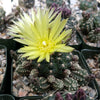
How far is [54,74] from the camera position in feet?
4.05

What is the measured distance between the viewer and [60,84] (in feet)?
3.98

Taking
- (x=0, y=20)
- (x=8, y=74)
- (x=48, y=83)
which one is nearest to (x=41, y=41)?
(x=48, y=83)

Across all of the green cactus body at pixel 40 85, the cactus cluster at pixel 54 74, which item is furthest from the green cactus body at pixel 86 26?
the green cactus body at pixel 40 85

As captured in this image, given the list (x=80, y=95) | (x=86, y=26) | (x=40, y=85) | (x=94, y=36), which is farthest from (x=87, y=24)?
(x=80, y=95)

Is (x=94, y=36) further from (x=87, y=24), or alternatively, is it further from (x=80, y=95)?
(x=80, y=95)

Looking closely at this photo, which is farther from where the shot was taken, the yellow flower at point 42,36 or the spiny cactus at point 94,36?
the spiny cactus at point 94,36

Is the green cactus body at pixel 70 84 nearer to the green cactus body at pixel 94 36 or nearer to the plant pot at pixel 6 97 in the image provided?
the plant pot at pixel 6 97

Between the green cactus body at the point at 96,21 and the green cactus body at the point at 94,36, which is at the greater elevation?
the green cactus body at the point at 96,21

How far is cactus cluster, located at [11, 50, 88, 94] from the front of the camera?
1205 mm

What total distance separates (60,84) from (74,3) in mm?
2306

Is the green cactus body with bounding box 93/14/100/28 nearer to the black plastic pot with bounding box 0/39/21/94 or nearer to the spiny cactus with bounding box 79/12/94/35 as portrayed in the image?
the spiny cactus with bounding box 79/12/94/35

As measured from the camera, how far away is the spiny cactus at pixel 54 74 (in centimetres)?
120

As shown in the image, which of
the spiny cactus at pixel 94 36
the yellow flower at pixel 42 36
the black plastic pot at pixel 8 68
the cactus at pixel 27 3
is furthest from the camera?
→ the cactus at pixel 27 3

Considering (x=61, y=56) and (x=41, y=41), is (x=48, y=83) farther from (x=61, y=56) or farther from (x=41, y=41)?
(x=41, y=41)
